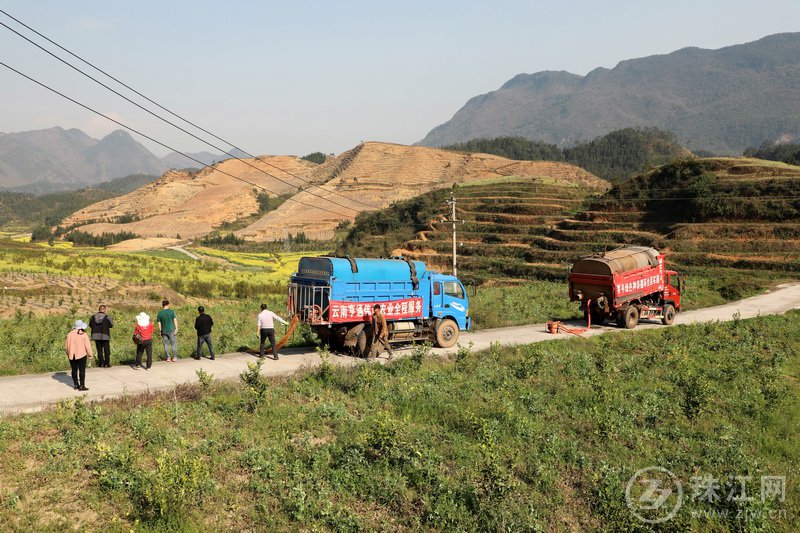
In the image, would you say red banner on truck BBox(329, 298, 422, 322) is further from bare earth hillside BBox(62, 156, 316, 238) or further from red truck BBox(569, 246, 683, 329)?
bare earth hillside BBox(62, 156, 316, 238)

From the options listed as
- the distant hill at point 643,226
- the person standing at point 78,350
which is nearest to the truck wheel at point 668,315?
the distant hill at point 643,226

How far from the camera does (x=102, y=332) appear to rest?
14469 mm

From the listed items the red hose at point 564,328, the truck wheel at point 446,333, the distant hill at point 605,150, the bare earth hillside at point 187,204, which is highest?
the distant hill at point 605,150

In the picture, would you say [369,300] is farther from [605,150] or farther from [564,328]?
[605,150]

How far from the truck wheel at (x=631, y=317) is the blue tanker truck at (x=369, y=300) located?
888cm

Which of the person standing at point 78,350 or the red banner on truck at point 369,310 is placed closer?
the person standing at point 78,350

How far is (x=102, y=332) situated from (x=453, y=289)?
1176cm

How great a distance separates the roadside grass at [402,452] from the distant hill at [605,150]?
550ft

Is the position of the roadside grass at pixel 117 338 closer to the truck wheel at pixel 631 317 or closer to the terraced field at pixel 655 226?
the truck wheel at pixel 631 317

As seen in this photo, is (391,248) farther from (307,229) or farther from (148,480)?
(148,480)

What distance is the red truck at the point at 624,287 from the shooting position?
23.5 m
